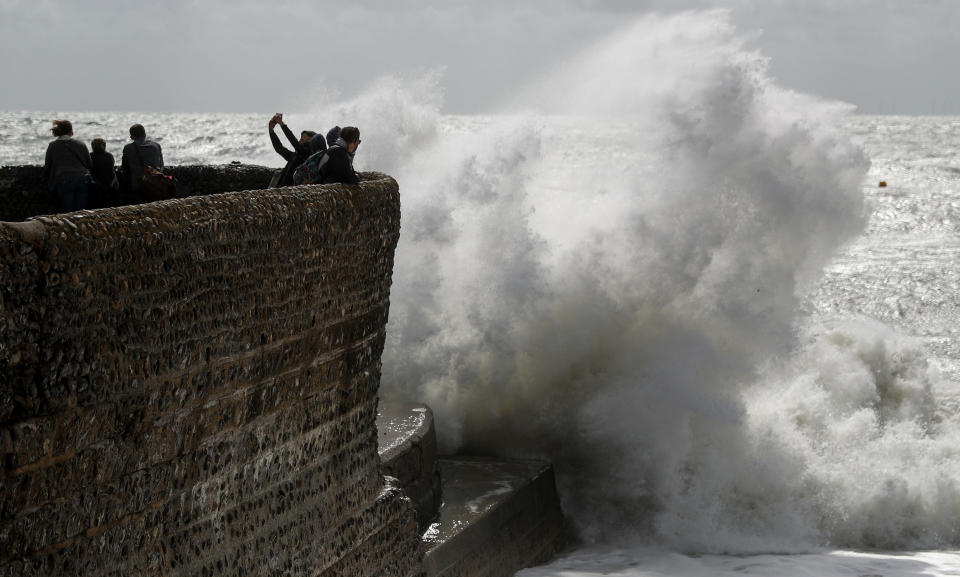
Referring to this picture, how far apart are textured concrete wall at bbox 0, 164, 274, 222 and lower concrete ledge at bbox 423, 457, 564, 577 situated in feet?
8.19

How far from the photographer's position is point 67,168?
6.85m

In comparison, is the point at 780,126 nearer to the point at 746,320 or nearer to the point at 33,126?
the point at 746,320

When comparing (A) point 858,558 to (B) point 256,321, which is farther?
(A) point 858,558

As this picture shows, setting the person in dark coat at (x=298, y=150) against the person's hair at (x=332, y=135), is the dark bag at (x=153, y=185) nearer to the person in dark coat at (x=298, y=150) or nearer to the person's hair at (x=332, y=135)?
the person in dark coat at (x=298, y=150)

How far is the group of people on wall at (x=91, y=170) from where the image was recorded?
6844 mm

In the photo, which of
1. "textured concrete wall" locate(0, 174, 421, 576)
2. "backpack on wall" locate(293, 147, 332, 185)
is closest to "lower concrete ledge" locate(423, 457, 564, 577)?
"textured concrete wall" locate(0, 174, 421, 576)

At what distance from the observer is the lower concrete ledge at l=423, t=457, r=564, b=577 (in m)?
8.09

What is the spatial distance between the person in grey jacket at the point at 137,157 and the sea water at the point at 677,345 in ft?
14.0

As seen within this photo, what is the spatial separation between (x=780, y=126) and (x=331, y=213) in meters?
9.38

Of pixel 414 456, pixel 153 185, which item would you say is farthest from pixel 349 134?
pixel 414 456

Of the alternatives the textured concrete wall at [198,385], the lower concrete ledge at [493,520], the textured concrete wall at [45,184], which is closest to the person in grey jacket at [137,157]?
the textured concrete wall at [45,184]

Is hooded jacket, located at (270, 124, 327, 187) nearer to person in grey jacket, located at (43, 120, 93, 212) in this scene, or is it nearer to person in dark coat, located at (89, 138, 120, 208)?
person in dark coat, located at (89, 138, 120, 208)

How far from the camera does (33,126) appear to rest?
6359 cm

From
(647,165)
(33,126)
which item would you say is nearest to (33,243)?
(647,165)
